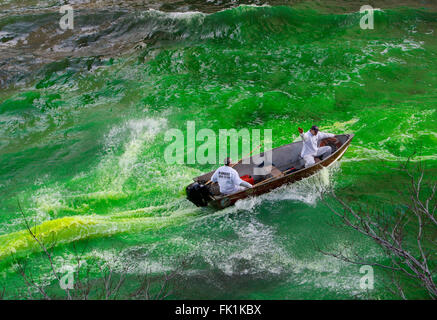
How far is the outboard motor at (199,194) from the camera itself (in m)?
9.40

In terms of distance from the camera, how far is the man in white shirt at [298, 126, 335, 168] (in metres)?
10.6

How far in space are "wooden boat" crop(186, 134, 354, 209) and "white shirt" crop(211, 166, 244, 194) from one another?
0.57 feet

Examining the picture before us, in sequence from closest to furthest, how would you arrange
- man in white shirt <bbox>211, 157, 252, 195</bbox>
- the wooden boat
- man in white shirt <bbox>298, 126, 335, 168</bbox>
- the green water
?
the green water
man in white shirt <bbox>211, 157, 252, 195</bbox>
the wooden boat
man in white shirt <bbox>298, 126, 335, 168</bbox>

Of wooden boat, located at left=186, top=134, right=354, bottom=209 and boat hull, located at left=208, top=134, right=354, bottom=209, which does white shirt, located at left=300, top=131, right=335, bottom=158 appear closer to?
wooden boat, located at left=186, top=134, right=354, bottom=209

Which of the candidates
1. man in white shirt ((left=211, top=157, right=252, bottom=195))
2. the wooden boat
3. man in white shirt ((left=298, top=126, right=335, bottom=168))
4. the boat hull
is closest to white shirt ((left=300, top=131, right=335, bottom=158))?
man in white shirt ((left=298, top=126, right=335, bottom=168))

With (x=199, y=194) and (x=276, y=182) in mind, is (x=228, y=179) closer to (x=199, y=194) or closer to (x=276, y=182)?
(x=199, y=194)

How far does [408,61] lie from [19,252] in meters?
15.7

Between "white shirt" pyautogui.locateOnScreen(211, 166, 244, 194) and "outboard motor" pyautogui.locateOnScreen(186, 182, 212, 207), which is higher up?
"white shirt" pyautogui.locateOnScreen(211, 166, 244, 194)

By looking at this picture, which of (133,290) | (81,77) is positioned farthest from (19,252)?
(81,77)

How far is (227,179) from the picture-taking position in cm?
940

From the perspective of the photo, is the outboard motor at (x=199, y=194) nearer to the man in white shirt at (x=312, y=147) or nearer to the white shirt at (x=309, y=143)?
the man in white shirt at (x=312, y=147)

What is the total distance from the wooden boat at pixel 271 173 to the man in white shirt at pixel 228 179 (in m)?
0.15

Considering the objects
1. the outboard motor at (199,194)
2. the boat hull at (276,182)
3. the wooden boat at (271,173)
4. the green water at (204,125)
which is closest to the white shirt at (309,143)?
the wooden boat at (271,173)

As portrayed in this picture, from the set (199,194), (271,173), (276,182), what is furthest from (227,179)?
(271,173)
